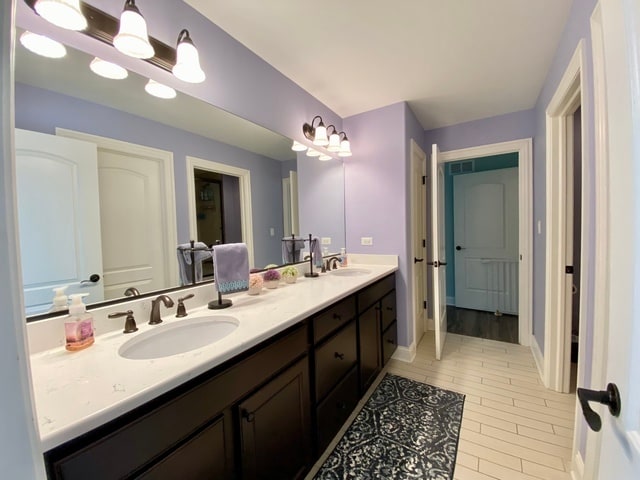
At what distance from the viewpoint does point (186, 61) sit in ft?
3.90

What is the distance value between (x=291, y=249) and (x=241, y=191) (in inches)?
24.3

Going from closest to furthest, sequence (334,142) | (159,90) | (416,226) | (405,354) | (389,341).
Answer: (159,90) < (389,341) < (334,142) < (405,354) < (416,226)

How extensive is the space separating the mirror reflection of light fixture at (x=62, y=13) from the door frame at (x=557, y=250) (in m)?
2.41

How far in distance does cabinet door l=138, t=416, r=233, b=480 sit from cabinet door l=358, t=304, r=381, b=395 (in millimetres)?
1078

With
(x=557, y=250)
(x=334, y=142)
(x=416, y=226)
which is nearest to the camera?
(x=557, y=250)

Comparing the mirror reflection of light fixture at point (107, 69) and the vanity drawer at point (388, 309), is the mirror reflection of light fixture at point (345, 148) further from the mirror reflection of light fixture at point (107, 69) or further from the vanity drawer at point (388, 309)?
the mirror reflection of light fixture at point (107, 69)

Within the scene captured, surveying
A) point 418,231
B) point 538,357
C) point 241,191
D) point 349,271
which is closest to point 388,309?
point 349,271

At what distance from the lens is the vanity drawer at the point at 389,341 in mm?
2154

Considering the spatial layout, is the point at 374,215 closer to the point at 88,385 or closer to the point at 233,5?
the point at 233,5

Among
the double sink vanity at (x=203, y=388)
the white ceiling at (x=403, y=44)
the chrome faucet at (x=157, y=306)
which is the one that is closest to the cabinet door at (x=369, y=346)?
the double sink vanity at (x=203, y=388)

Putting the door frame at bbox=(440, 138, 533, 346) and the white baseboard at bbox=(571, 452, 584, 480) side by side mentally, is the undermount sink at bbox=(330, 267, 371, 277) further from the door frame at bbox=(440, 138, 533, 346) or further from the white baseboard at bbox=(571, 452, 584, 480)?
the door frame at bbox=(440, 138, 533, 346)

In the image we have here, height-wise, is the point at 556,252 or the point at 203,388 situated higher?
the point at 556,252

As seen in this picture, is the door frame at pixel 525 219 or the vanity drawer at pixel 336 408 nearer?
the vanity drawer at pixel 336 408

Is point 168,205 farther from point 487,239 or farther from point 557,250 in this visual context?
point 487,239
